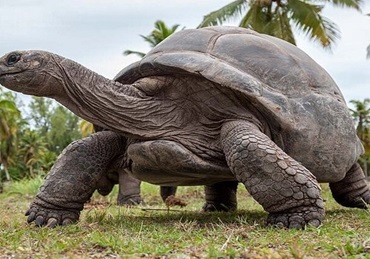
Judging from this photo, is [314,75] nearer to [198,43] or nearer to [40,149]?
[198,43]

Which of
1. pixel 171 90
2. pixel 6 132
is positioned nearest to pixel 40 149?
pixel 6 132

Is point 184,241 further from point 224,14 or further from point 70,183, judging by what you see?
point 224,14

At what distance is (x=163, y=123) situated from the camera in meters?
4.31

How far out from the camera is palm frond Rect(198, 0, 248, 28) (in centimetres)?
2147

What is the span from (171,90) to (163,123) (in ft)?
0.94

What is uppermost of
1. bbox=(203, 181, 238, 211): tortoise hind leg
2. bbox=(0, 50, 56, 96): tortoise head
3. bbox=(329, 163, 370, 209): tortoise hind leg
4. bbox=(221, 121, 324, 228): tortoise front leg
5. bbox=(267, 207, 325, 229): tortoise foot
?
bbox=(0, 50, 56, 96): tortoise head

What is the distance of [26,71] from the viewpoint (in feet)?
12.9

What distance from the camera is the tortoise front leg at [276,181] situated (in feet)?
12.2

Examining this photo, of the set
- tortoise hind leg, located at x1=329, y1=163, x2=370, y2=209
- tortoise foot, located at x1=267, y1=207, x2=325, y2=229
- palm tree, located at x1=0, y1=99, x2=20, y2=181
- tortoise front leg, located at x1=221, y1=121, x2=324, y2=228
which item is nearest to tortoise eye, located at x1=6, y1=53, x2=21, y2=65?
tortoise front leg, located at x1=221, y1=121, x2=324, y2=228

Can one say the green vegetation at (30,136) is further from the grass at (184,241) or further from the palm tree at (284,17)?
the grass at (184,241)

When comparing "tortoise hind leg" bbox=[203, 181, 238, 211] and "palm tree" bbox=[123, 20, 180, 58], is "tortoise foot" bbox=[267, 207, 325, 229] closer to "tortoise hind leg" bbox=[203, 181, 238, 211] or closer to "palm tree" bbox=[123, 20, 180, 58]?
"tortoise hind leg" bbox=[203, 181, 238, 211]

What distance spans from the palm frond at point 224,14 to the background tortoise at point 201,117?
673 inches

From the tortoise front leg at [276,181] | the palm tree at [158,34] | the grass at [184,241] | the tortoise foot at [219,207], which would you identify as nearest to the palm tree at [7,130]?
the palm tree at [158,34]

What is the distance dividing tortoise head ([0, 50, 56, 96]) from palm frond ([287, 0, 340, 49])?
56.5ft
